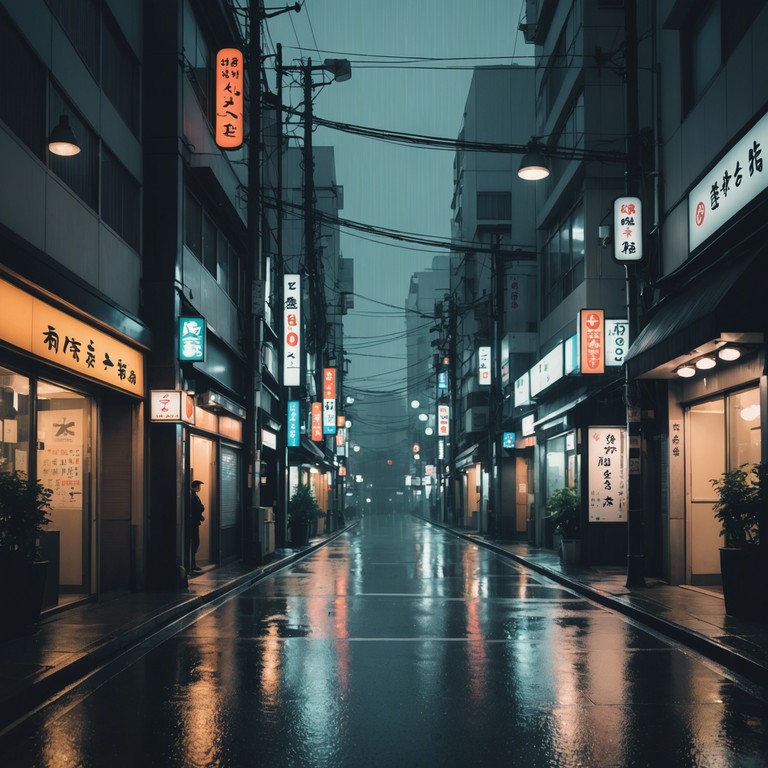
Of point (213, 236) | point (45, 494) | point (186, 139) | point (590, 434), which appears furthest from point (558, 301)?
point (45, 494)

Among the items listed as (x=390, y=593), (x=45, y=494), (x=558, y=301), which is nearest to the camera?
(x=45, y=494)

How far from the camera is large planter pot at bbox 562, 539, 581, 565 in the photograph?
24.7 m

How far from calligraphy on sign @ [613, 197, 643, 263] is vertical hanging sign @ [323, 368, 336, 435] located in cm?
3724

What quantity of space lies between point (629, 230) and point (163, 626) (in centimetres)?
1198

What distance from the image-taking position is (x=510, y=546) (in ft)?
113

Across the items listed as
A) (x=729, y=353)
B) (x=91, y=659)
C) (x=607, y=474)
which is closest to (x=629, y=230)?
(x=729, y=353)

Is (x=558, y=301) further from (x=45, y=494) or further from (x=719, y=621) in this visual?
(x=45, y=494)

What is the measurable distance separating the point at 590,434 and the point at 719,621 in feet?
40.5

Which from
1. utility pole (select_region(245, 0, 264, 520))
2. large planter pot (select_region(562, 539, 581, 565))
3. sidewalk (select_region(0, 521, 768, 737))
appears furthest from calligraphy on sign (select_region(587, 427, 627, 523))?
utility pole (select_region(245, 0, 264, 520))

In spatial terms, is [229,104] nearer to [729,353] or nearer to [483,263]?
[729,353]

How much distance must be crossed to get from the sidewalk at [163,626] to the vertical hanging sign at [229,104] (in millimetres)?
10265

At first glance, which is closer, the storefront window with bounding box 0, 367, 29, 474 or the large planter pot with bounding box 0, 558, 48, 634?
the large planter pot with bounding box 0, 558, 48, 634

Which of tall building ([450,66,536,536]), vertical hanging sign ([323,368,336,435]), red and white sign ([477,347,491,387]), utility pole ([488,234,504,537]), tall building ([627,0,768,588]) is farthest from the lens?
vertical hanging sign ([323,368,336,435])

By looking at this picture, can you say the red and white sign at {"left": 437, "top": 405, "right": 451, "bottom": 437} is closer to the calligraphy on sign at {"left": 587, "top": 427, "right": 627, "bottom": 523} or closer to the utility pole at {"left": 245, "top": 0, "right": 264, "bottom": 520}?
the calligraphy on sign at {"left": 587, "top": 427, "right": 627, "bottom": 523}
